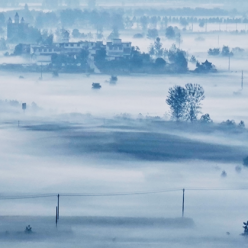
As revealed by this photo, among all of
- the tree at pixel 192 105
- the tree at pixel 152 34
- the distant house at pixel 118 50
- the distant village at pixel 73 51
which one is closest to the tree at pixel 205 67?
the distant village at pixel 73 51

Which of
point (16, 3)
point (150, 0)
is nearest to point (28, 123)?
point (16, 3)

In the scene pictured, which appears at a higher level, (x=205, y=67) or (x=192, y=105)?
(x=205, y=67)

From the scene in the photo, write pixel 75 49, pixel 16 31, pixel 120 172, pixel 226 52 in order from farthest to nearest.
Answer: pixel 16 31
pixel 226 52
pixel 75 49
pixel 120 172

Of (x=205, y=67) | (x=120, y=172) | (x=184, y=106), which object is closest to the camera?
(x=120, y=172)

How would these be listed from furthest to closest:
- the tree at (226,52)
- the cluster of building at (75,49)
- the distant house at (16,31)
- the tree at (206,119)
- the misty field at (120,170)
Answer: the distant house at (16,31) < the tree at (226,52) < the cluster of building at (75,49) < the tree at (206,119) < the misty field at (120,170)

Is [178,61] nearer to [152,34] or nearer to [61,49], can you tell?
[61,49]

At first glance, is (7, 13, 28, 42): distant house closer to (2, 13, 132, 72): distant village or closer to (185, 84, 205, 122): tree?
(2, 13, 132, 72): distant village

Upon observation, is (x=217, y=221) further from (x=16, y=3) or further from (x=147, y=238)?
(x=16, y=3)

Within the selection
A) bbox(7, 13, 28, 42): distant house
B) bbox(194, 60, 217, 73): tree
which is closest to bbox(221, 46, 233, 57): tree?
bbox(194, 60, 217, 73): tree

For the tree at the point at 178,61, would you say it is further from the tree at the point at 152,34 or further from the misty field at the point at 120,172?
the tree at the point at 152,34

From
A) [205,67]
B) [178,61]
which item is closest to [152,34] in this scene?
[178,61]

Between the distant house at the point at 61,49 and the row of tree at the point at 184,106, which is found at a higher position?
the distant house at the point at 61,49
